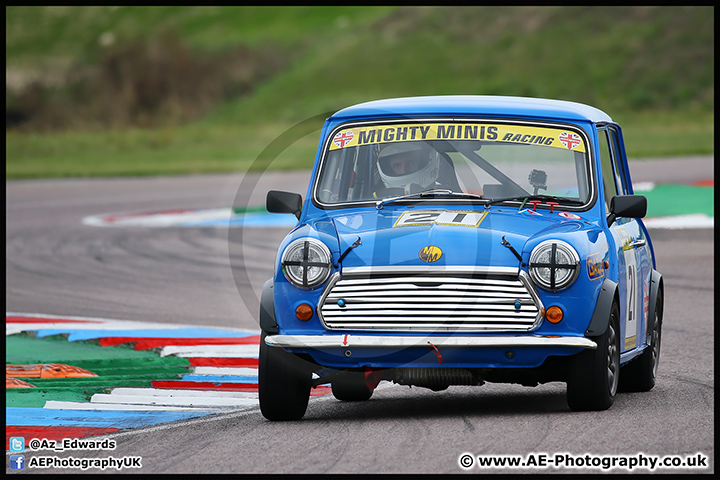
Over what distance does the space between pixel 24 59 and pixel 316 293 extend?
3540 inches

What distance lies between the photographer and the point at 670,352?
884 cm

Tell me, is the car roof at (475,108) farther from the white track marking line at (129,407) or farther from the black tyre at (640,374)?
the white track marking line at (129,407)

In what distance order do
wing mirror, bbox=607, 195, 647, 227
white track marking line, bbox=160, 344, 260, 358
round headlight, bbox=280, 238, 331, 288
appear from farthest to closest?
white track marking line, bbox=160, 344, 260, 358, wing mirror, bbox=607, 195, 647, 227, round headlight, bbox=280, 238, 331, 288

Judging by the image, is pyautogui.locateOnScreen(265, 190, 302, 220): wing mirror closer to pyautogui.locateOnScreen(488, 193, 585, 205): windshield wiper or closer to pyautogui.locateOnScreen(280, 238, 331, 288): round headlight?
pyautogui.locateOnScreen(280, 238, 331, 288): round headlight

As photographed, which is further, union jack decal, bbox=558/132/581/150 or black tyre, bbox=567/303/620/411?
union jack decal, bbox=558/132/581/150

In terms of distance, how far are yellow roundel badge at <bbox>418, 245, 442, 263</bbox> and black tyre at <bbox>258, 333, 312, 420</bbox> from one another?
0.89 metres

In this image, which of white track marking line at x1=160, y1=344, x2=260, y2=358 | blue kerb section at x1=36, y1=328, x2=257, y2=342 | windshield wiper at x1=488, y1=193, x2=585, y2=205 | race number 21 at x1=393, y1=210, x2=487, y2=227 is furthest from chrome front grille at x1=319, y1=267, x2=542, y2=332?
blue kerb section at x1=36, y1=328, x2=257, y2=342

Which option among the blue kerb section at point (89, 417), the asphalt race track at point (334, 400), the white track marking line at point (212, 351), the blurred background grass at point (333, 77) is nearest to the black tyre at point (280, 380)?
the asphalt race track at point (334, 400)

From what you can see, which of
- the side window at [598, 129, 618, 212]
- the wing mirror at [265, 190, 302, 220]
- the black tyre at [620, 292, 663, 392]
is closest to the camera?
the wing mirror at [265, 190, 302, 220]

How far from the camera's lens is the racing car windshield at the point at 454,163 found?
6.88 meters

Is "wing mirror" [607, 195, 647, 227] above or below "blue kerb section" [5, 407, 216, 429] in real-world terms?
above

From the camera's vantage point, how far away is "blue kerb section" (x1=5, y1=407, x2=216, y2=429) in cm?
639

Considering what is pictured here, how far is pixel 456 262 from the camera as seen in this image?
5.99m
